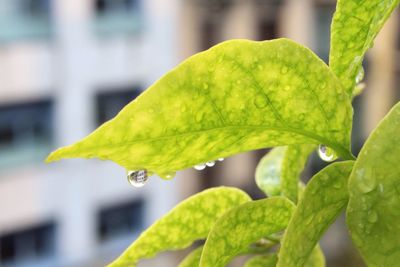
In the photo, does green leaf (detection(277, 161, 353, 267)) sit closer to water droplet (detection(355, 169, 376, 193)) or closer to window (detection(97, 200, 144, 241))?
water droplet (detection(355, 169, 376, 193))

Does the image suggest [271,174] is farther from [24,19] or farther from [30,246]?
[30,246]

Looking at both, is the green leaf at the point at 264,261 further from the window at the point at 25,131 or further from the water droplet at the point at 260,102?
the window at the point at 25,131

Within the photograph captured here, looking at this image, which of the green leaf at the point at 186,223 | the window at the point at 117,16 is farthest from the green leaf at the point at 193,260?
the window at the point at 117,16

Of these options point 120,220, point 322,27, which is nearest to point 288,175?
point 120,220

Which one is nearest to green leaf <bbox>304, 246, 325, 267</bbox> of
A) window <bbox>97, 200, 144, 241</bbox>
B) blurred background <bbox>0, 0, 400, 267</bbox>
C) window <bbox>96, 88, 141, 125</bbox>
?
blurred background <bbox>0, 0, 400, 267</bbox>

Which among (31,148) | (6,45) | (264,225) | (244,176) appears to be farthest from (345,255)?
(264,225)

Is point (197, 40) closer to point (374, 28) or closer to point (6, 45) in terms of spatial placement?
point (6, 45)
